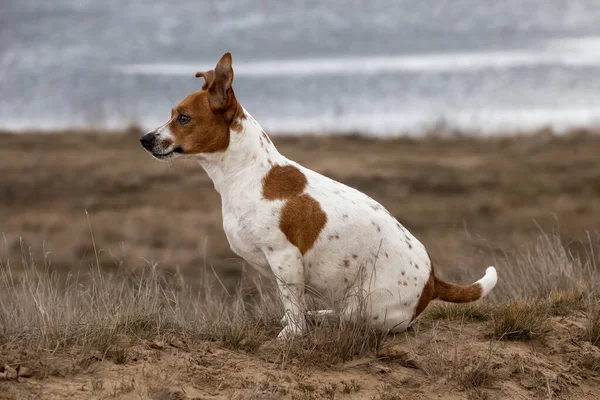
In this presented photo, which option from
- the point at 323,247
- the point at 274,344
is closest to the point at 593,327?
the point at 323,247

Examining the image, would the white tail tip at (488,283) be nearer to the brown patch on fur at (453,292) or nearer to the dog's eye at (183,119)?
the brown patch on fur at (453,292)

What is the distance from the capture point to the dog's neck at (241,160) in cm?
643

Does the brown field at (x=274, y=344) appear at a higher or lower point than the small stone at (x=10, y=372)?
lower

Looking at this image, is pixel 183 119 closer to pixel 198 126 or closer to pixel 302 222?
pixel 198 126

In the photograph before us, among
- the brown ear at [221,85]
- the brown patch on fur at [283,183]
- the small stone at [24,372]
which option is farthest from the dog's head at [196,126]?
the small stone at [24,372]

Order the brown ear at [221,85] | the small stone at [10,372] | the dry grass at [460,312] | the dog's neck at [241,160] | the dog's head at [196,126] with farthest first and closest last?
the dry grass at [460,312]
the dog's neck at [241,160]
the dog's head at [196,126]
the brown ear at [221,85]
the small stone at [10,372]

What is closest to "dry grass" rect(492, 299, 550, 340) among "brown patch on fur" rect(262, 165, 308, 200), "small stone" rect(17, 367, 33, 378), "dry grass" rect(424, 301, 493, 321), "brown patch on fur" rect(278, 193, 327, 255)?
"dry grass" rect(424, 301, 493, 321)

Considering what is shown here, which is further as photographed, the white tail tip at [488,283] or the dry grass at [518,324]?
the dry grass at [518,324]

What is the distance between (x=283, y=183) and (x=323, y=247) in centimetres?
56

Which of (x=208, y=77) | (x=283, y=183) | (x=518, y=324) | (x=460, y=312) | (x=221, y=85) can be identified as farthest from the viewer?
(x=460, y=312)

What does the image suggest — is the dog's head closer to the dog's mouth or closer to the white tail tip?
the dog's mouth

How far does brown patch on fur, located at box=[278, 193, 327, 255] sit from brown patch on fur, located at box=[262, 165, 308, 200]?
68 mm

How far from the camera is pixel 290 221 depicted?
6293 millimetres

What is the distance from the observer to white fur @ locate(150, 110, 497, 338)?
6305 millimetres
